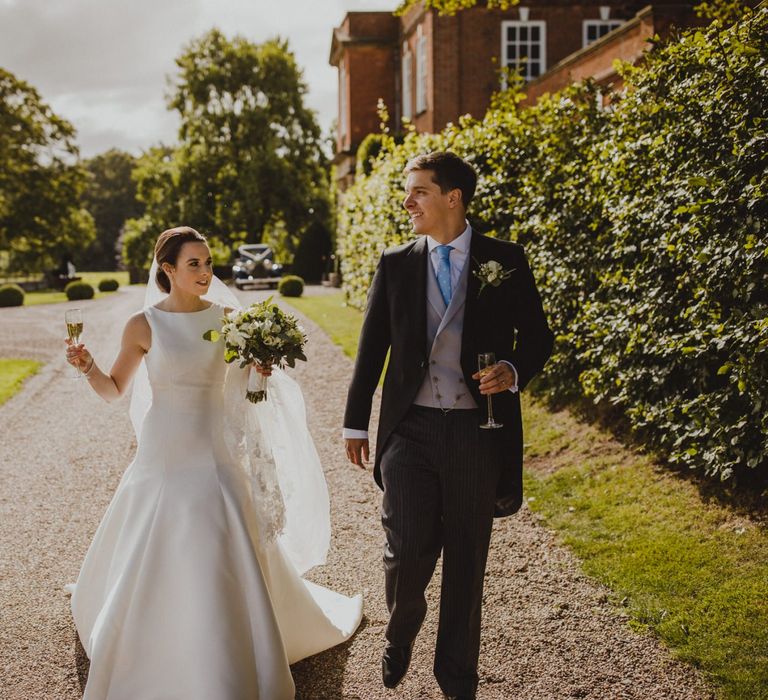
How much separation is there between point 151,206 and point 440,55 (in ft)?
83.7

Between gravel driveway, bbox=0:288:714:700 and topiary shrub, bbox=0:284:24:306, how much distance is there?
2247 centimetres

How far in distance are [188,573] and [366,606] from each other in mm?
Result: 1393

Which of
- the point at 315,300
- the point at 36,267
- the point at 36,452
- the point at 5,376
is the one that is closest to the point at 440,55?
the point at 315,300

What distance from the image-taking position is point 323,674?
3.89 metres

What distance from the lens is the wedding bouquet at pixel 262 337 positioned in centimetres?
370

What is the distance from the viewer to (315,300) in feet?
87.6

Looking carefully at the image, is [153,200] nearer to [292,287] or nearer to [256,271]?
[256,271]

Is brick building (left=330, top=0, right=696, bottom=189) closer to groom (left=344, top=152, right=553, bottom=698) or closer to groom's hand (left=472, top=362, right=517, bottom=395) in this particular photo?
groom (left=344, top=152, right=553, bottom=698)

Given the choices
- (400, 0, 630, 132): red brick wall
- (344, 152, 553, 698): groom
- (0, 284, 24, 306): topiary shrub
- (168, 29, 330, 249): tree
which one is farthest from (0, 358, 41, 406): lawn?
(168, 29, 330, 249): tree

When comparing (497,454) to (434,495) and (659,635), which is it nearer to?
(434,495)

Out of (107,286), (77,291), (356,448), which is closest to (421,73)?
(77,291)

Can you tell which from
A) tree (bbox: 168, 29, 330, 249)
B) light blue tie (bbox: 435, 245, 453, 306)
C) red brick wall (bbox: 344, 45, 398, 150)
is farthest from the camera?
tree (bbox: 168, 29, 330, 249)

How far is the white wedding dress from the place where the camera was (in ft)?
11.5

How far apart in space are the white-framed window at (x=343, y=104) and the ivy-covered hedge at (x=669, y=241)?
2847 centimetres
